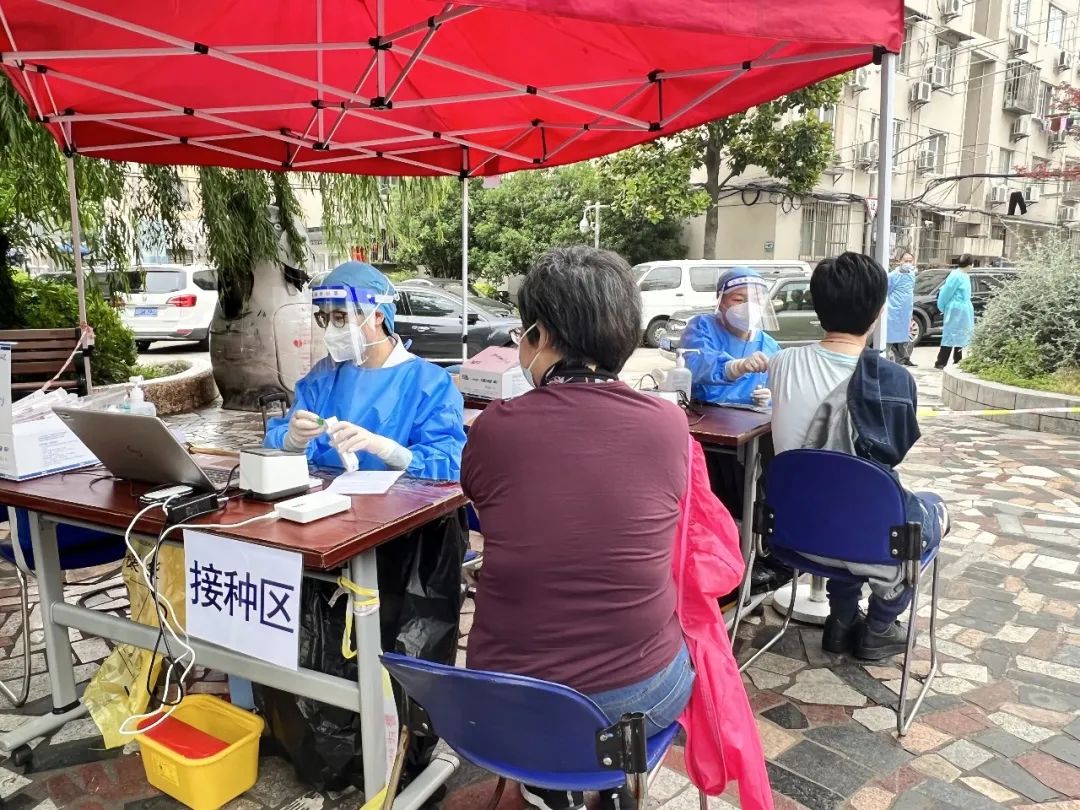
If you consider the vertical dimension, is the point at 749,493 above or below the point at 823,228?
below

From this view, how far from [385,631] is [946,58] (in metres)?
25.3

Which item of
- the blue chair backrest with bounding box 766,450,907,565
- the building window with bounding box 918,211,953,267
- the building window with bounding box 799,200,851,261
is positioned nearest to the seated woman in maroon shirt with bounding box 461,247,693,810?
the blue chair backrest with bounding box 766,450,907,565

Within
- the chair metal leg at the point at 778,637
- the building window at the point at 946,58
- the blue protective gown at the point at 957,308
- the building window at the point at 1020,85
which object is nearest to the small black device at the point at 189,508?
the chair metal leg at the point at 778,637

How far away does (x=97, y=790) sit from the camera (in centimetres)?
218

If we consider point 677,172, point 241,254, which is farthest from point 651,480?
point 677,172

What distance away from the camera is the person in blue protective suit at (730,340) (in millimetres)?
3537

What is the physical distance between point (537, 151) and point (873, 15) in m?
2.74

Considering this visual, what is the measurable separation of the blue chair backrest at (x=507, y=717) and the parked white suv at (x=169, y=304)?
11.8m

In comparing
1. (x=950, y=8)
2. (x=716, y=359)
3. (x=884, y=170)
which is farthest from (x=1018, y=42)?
(x=884, y=170)

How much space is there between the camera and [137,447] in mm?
A: 2033

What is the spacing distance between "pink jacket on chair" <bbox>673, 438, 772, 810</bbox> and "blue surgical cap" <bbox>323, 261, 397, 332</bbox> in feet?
4.24

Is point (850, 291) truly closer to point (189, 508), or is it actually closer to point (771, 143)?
point (189, 508)

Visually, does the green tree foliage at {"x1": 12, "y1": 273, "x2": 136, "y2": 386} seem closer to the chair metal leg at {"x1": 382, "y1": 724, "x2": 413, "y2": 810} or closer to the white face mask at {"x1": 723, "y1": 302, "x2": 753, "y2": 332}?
the white face mask at {"x1": 723, "y1": 302, "x2": 753, "y2": 332}

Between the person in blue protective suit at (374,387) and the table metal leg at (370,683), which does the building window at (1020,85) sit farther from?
the table metal leg at (370,683)
